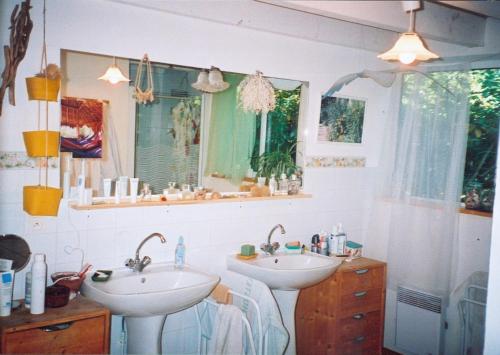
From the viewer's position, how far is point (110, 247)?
2756mm

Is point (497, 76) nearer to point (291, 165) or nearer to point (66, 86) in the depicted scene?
point (291, 165)

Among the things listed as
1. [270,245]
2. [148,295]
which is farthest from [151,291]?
[270,245]

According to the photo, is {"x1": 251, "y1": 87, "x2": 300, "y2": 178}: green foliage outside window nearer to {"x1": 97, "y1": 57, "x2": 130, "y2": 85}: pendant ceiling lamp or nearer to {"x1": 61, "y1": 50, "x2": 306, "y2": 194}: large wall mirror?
{"x1": 61, "y1": 50, "x2": 306, "y2": 194}: large wall mirror

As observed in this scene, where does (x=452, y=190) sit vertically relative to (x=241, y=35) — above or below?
below

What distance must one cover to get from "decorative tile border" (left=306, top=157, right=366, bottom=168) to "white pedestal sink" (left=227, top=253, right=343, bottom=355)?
668 millimetres

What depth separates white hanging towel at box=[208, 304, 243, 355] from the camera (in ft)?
8.44

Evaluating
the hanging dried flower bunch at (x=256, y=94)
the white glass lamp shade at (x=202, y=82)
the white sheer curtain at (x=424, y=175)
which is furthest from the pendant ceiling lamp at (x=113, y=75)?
the white sheer curtain at (x=424, y=175)

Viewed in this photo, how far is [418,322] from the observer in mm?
3578

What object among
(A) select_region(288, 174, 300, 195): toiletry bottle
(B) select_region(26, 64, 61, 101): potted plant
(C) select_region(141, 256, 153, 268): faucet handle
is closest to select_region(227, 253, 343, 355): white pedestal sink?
(A) select_region(288, 174, 300, 195): toiletry bottle

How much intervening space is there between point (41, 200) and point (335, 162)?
7.04ft

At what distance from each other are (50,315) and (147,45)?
4.97 feet

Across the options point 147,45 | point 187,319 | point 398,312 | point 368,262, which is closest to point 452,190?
point 368,262

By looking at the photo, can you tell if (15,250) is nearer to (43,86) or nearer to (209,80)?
(43,86)

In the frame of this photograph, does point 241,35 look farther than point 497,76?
No
